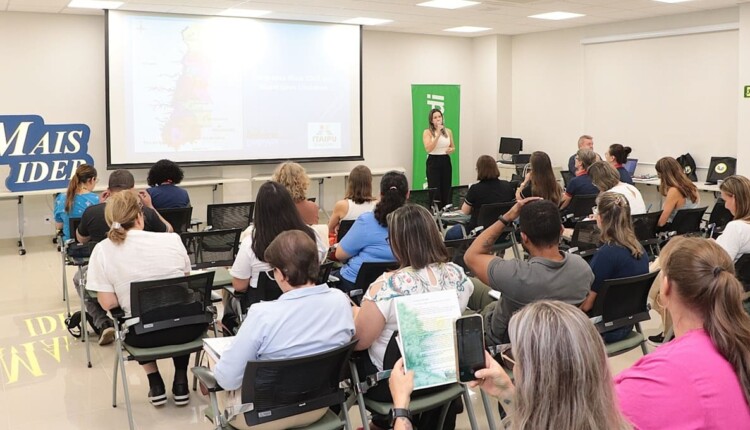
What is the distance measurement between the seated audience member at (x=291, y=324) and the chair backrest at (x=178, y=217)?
3.40 meters

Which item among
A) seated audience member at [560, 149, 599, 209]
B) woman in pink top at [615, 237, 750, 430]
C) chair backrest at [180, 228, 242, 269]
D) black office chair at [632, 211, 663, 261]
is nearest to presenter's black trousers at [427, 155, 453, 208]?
seated audience member at [560, 149, 599, 209]

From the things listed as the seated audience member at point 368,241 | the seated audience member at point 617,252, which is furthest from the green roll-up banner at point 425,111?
the seated audience member at point 617,252

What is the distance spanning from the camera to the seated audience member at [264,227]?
409 cm

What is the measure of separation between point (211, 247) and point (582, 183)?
3.86 metres

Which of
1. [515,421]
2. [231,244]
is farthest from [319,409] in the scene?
[231,244]

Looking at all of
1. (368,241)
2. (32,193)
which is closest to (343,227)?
(368,241)

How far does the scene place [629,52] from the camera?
1134 cm

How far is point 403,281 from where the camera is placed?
3.13 meters

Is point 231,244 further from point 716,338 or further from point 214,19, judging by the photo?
point 214,19

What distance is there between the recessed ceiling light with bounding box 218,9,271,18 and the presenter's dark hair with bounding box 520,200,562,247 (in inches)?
291

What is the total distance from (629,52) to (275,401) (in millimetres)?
10031

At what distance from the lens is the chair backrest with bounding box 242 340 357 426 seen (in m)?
2.73

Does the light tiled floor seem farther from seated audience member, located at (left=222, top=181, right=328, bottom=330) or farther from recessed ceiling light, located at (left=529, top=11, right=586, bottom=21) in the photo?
recessed ceiling light, located at (left=529, top=11, right=586, bottom=21)

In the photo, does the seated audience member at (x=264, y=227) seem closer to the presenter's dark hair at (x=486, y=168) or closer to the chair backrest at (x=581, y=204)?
the presenter's dark hair at (x=486, y=168)
